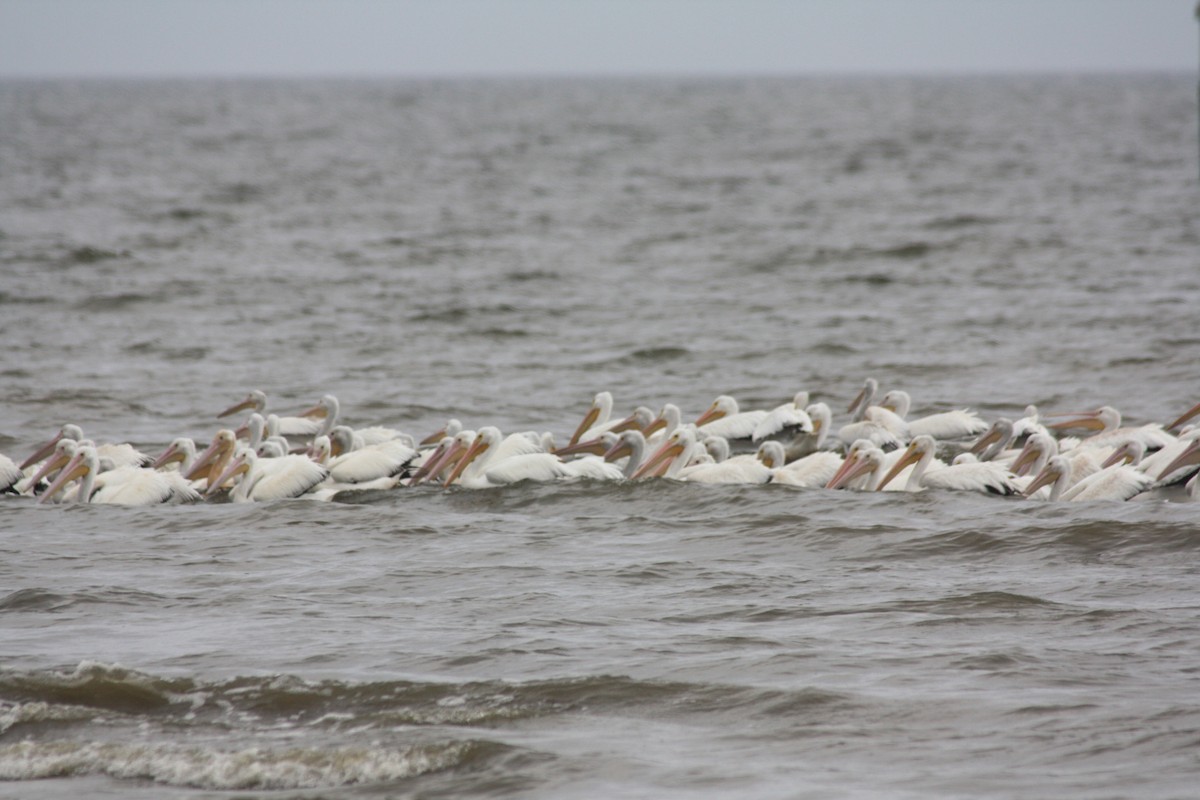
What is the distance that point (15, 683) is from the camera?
5906 millimetres

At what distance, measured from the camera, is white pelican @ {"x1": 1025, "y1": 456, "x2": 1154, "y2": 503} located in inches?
338

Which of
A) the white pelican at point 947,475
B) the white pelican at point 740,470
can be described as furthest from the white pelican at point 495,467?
the white pelican at point 947,475

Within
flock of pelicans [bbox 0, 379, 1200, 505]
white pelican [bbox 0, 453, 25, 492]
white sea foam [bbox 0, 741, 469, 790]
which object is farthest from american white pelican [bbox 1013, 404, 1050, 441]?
white pelican [bbox 0, 453, 25, 492]

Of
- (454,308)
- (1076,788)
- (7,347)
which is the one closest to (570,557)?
(1076,788)

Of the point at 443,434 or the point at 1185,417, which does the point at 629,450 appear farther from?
the point at 1185,417

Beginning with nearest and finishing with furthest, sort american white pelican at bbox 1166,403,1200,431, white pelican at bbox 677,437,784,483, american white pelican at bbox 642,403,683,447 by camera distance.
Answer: white pelican at bbox 677,437,784,483
american white pelican at bbox 1166,403,1200,431
american white pelican at bbox 642,403,683,447

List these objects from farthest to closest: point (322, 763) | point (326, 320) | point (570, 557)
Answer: point (326, 320)
point (570, 557)
point (322, 763)

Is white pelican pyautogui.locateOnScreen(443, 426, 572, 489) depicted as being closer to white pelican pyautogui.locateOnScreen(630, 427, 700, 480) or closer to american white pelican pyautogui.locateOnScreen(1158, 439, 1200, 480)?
white pelican pyautogui.locateOnScreen(630, 427, 700, 480)

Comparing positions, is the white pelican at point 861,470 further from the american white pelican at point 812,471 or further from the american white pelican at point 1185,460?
the american white pelican at point 1185,460

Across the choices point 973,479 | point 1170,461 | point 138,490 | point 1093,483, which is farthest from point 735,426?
point 138,490

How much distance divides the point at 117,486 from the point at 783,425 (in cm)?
419

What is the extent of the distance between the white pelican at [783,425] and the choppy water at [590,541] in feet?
4.80

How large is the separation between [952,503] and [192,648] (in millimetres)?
4219

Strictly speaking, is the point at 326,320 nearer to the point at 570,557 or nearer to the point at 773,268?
the point at 773,268
